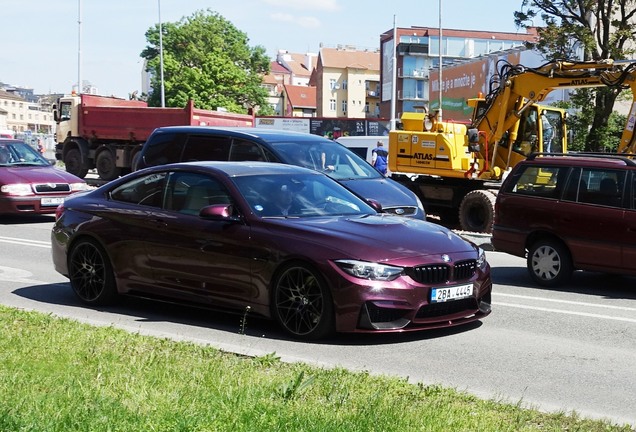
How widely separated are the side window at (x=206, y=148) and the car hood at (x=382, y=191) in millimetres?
1886

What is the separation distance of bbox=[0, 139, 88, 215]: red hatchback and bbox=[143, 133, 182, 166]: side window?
13.9 ft

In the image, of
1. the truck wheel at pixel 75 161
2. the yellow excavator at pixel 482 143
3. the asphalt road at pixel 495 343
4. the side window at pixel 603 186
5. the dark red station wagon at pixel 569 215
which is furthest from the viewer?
the truck wheel at pixel 75 161

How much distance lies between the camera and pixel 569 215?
12.3 m

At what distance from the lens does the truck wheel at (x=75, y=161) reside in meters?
37.4

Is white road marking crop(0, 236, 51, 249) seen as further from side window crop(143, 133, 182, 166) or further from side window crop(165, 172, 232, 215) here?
side window crop(165, 172, 232, 215)

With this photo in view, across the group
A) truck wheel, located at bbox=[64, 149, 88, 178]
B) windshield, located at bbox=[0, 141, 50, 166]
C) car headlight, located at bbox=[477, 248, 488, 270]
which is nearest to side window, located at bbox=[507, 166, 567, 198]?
car headlight, located at bbox=[477, 248, 488, 270]

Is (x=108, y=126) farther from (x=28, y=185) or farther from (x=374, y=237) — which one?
(x=374, y=237)

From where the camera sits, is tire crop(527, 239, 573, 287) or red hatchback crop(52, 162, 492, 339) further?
tire crop(527, 239, 573, 287)

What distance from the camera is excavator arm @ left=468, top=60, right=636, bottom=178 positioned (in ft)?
65.2

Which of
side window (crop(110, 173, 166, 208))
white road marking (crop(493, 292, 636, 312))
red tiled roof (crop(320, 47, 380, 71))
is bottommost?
white road marking (crop(493, 292, 636, 312))

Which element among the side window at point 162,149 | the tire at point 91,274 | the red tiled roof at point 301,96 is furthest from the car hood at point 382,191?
the red tiled roof at point 301,96

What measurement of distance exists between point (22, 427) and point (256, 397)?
54.4 inches

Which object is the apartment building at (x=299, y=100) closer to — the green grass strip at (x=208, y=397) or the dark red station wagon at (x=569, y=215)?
the dark red station wagon at (x=569, y=215)

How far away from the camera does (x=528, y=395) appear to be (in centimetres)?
657
